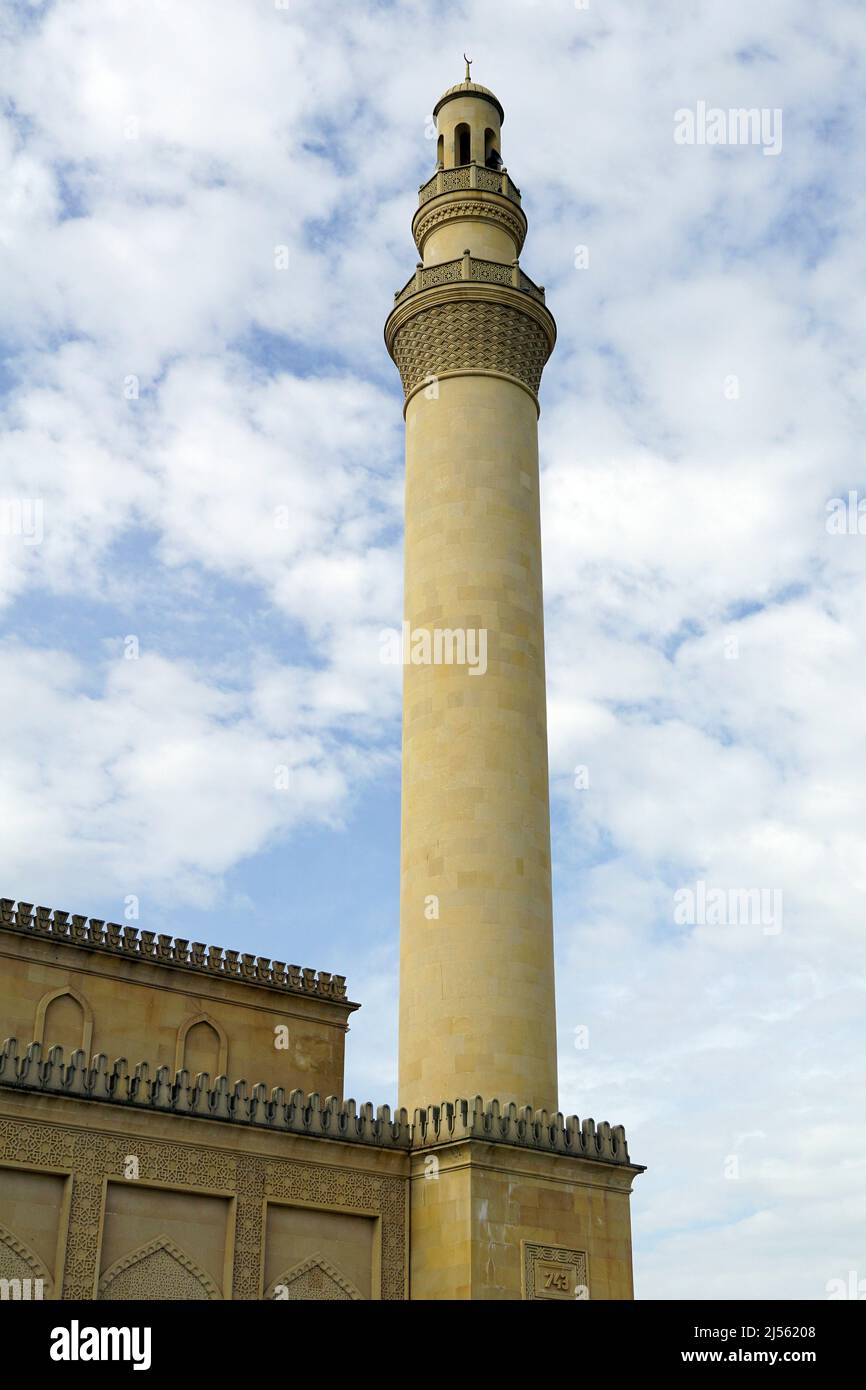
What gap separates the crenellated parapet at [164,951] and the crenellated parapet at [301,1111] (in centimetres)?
453

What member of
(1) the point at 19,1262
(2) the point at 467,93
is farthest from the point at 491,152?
(1) the point at 19,1262

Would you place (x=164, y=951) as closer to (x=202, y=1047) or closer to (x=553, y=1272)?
(x=202, y=1047)

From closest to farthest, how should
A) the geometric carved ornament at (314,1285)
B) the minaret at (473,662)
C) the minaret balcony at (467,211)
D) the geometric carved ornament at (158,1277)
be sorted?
the geometric carved ornament at (158,1277), the geometric carved ornament at (314,1285), the minaret at (473,662), the minaret balcony at (467,211)

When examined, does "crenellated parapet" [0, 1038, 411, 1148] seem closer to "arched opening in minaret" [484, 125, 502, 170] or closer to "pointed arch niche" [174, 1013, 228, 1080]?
"pointed arch niche" [174, 1013, 228, 1080]

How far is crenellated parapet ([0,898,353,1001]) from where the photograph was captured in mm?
25750

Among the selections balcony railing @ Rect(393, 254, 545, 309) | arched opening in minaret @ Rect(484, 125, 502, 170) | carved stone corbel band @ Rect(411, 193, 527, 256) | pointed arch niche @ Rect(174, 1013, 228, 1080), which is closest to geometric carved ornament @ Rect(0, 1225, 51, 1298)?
pointed arch niche @ Rect(174, 1013, 228, 1080)

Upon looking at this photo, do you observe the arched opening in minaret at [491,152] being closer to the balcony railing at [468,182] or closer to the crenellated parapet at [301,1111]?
the balcony railing at [468,182]

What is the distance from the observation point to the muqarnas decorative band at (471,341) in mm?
28250

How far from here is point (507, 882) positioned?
24391mm

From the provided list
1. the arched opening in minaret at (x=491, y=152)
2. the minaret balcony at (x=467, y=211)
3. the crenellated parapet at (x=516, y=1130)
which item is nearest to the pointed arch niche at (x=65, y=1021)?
the crenellated parapet at (x=516, y=1130)
